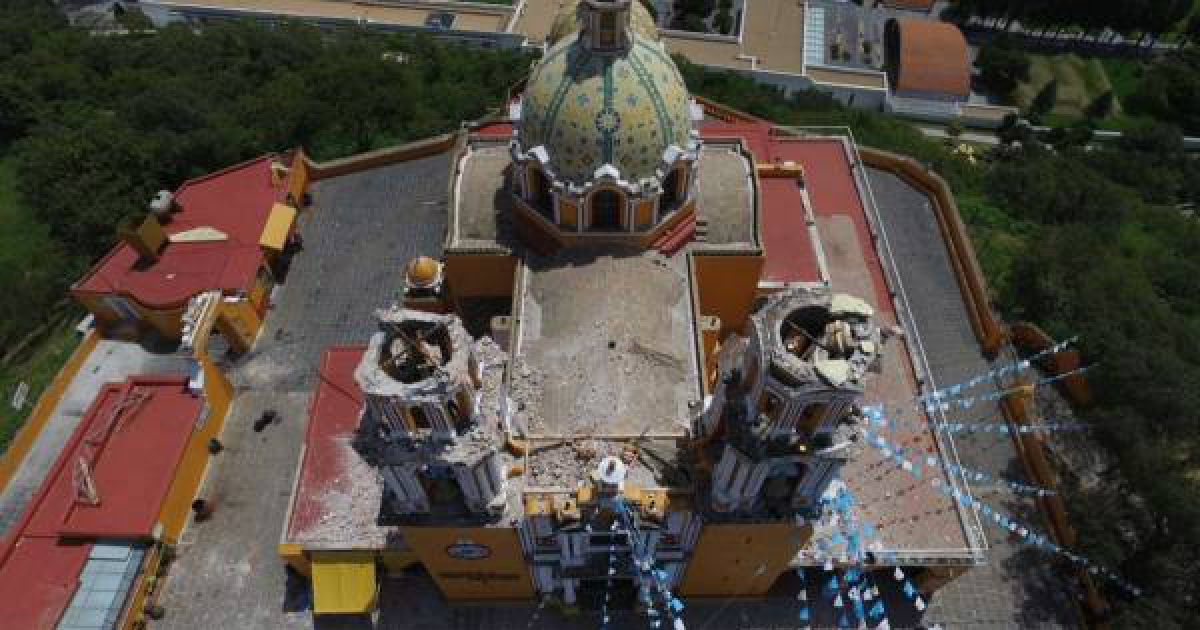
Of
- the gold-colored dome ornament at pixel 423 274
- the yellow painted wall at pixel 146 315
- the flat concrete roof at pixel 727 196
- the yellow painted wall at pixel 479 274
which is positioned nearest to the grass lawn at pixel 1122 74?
the flat concrete roof at pixel 727 196

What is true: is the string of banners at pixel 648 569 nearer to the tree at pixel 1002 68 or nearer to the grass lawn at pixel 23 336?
the grass lawn at pixel 23 336

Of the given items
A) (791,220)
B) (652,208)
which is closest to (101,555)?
(652,208)

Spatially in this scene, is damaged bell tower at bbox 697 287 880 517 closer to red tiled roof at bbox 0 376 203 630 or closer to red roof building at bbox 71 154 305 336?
red tiled roof at bbox 0 376 203 630

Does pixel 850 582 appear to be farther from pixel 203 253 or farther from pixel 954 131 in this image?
pixel 954 131

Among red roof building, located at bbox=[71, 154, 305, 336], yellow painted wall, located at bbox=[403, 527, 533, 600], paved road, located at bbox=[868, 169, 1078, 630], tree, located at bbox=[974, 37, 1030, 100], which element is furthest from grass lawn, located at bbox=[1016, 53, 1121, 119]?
red roof building, located at bbox=[71, 154, 305, 336]

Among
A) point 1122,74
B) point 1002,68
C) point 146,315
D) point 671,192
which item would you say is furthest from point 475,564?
point 1122,74
